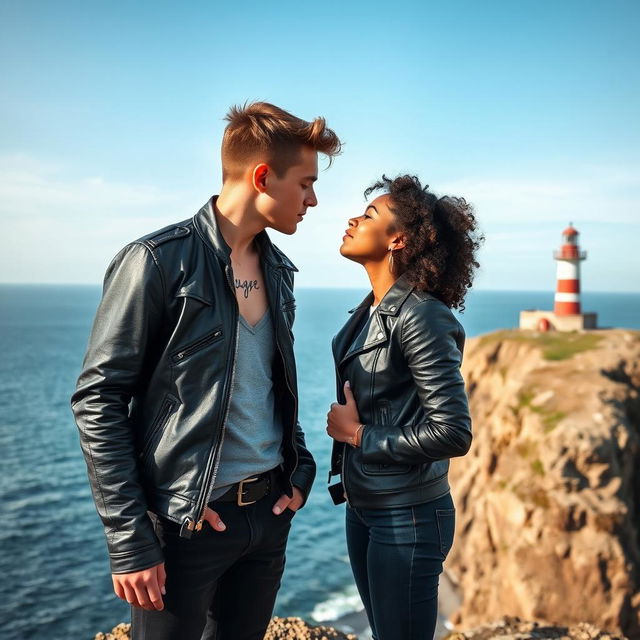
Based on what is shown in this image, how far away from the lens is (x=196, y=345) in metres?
3.20

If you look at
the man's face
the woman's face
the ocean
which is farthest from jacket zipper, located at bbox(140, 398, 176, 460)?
the ocean

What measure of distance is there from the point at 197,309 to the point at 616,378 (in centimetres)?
2617

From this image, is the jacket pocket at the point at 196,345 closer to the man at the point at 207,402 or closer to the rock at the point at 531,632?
the man at the point at 207,402

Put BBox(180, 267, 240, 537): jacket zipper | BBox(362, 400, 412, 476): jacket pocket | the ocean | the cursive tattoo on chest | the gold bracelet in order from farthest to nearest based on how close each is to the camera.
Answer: the ocean, the gold bracelet, BBox(362, 400, 412, 476): jacket pocket, the cursive tattoo on chest, BBox(180, 267, 240, 537): jacket zipper

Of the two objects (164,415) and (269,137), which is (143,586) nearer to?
(164,415)

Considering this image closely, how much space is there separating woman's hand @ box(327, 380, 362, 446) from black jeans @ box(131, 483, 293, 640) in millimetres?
582

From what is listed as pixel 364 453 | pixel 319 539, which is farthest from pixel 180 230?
pixel 319 539

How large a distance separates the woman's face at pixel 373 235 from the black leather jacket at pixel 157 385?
1084mm

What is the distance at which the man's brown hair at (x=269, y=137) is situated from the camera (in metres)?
3.43

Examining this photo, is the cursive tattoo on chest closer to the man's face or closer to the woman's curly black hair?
the man's face

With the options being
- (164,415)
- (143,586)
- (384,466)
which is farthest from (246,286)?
(143,586)

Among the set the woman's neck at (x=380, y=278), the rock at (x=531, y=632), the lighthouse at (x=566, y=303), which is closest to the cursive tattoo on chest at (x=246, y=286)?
the woman's neck at (x=380, y=278)

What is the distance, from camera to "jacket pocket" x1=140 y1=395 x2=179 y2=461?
125 inches

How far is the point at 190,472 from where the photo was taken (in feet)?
10.3
